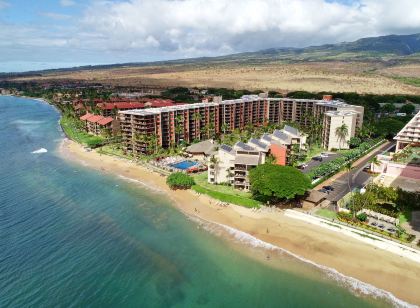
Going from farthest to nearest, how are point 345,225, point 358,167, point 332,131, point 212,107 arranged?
point 212,107 < point 332,131 < point 358,167 < point 345,225

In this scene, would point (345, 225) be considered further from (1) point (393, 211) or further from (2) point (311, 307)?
(2) point (311, 307)

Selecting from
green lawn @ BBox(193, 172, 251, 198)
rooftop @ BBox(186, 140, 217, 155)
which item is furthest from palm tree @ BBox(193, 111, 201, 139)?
green lawn @ BBox(193, 172, 251, 198)

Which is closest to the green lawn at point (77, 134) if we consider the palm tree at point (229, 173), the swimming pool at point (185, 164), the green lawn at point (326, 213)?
the swimming pool at point (185, 164)

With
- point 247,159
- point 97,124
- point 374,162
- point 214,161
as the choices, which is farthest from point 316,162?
point 97,124

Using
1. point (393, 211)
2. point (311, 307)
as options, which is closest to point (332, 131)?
point (393, 211)

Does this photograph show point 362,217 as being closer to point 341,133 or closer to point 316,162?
point 316,162

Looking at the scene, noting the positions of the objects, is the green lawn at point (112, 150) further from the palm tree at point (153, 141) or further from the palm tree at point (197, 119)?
the palm tree at point (197, 119)

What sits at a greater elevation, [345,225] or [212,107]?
[212,107]

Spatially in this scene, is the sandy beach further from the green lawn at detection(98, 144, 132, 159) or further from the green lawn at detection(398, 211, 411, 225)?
the green lawn at detection(98, 144, 132, 159)
